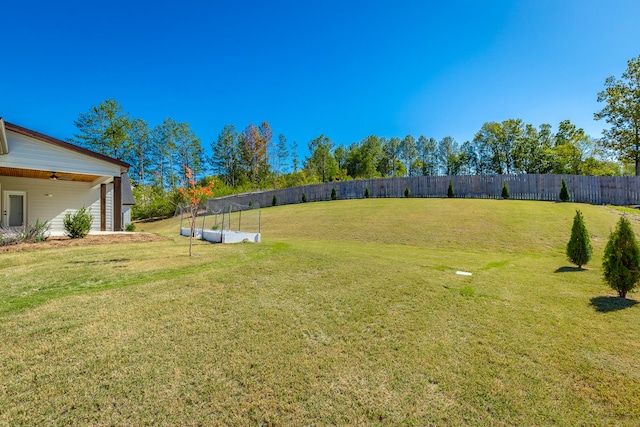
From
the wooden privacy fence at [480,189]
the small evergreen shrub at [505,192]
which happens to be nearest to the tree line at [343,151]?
the wooden privacy fence at [480,189]

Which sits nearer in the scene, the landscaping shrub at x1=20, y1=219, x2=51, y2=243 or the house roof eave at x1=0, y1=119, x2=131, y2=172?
the house roof eave at x1=0, y1=119, x2=131, y2=172

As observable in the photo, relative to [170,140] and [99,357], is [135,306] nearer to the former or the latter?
[99,357]

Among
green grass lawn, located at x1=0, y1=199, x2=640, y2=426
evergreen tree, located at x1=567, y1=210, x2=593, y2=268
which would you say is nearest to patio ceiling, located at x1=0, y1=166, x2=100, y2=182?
green grass lawn, located at x1=0, y1=199, x2=640, y2=426

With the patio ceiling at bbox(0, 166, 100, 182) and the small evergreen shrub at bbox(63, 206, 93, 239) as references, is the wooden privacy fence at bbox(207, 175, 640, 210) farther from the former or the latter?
the patio ceiling at bbox(0, 166, 100, 182)

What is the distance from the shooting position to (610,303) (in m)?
3.89

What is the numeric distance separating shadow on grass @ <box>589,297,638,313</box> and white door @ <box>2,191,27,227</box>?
18565 millimetres

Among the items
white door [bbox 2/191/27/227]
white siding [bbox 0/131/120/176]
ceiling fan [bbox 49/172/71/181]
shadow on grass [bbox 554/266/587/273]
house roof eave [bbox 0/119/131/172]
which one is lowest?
shadow on grass [bbox 554/266/587/273]

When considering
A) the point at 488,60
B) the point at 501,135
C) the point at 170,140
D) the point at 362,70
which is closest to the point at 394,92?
the point at 362,70

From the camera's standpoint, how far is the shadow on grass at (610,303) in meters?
3.71

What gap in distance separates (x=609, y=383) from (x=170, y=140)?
42358 mm

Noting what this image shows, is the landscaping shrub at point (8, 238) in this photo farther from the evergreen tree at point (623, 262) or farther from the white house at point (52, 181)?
the evergreen tree at point (623, 262)

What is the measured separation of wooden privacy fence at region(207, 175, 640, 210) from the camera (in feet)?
51.8

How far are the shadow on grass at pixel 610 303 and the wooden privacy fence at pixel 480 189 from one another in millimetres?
12605

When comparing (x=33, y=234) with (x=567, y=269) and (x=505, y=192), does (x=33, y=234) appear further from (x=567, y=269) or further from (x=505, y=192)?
(x=505, y=192)
